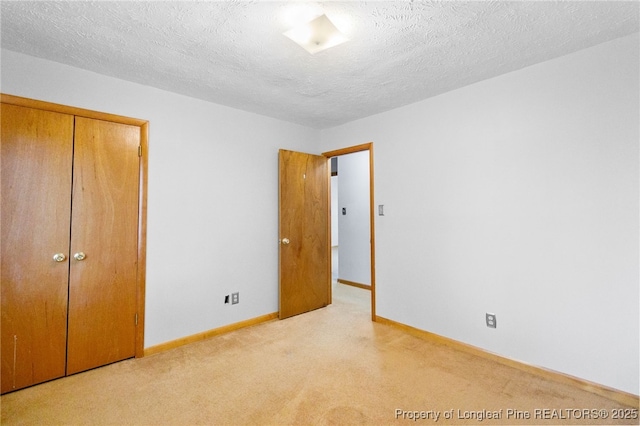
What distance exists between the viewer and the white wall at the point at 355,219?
4.93 m

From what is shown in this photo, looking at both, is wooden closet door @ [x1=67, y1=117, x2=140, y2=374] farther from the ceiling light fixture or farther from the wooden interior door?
the ceiling light fixture

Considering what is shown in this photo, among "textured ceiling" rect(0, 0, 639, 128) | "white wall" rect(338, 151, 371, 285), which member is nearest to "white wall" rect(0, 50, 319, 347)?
"textured ceiling" rect(0, 0, 639, 128)

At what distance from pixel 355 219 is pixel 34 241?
399 centimetres

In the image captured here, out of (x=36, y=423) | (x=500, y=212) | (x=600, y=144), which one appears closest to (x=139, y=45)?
(x=36, y=423)

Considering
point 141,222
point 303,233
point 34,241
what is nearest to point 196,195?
point 141,222

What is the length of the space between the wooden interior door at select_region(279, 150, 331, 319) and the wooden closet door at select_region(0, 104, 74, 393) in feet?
6.46

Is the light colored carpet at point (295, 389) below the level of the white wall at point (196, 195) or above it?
below

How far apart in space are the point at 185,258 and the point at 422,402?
233 cm

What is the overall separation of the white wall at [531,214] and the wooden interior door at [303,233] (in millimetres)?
1051

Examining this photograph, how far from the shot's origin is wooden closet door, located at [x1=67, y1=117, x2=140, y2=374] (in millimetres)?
2320

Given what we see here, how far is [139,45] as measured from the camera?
2.01m

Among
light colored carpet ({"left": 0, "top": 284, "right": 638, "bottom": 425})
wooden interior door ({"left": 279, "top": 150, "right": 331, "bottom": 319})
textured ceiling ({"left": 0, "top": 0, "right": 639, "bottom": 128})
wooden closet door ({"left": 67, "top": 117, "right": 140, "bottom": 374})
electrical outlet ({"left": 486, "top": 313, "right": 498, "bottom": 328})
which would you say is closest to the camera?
textured ceiling ({"left": 0, "top": 0, "right": 639, "bottom": 128})

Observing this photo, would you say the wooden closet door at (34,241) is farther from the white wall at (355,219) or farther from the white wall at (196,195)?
the white wall at (355,219)

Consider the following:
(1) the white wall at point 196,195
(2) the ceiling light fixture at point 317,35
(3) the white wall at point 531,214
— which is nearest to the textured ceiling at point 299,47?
(2) the ceiling light fixture at point 317,35
